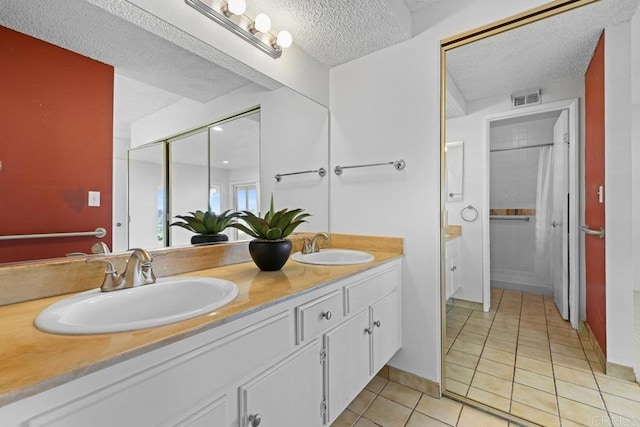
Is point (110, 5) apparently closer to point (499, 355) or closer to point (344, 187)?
point (344, 187)

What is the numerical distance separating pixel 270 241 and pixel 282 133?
821 millimetres

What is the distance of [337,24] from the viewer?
158 cm

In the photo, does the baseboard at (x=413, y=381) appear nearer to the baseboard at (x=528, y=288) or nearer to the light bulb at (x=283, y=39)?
the baseboard at (x=528, y=288)

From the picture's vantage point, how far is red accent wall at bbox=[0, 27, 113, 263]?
77cm

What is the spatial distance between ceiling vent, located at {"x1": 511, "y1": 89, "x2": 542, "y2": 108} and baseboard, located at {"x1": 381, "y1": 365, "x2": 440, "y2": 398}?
202 centimetres

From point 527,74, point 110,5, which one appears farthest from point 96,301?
point 527,74

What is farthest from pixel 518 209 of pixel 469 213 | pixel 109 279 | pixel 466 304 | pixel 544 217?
pixel 109 279

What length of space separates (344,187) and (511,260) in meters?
1.71

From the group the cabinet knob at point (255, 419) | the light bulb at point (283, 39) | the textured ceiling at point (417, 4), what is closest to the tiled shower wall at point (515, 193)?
the textured ceiling at point (417, 4)

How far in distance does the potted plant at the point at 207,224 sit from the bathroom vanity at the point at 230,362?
17 cm

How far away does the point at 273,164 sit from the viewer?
1.71m

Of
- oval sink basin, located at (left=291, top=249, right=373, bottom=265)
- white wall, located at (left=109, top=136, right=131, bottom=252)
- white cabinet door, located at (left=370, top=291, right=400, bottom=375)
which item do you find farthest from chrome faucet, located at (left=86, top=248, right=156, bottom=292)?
white cabinet door, located at (left=370, top=291, right=400, bottom=375)

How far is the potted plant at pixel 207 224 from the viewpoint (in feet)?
4.21

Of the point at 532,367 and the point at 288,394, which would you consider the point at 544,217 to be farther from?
the point at 288,394
